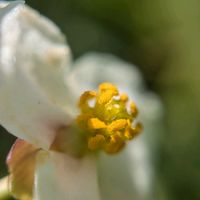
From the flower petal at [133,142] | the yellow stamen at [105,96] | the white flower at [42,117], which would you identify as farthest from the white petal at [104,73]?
the yellow stamen at [105,96]

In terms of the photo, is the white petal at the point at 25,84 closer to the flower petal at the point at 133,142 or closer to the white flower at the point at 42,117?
the white flower at the point at 42,117

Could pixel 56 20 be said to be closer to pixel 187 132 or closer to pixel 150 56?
pixel 150 56

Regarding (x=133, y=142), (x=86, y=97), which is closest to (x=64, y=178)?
(x=86, y=97)

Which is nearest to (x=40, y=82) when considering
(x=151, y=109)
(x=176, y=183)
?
(x=151, y=109)

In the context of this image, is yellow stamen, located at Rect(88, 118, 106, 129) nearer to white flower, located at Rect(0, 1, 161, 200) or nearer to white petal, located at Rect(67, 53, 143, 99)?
white flower, located at Rect(0, 1, 161, 200)

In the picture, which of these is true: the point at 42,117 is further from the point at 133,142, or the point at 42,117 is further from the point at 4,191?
the point at 133,142

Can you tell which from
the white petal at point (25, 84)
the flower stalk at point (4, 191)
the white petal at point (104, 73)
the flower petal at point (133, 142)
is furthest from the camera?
the white petal at point (104, 73)

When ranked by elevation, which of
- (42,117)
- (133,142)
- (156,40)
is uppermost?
(42,117)
